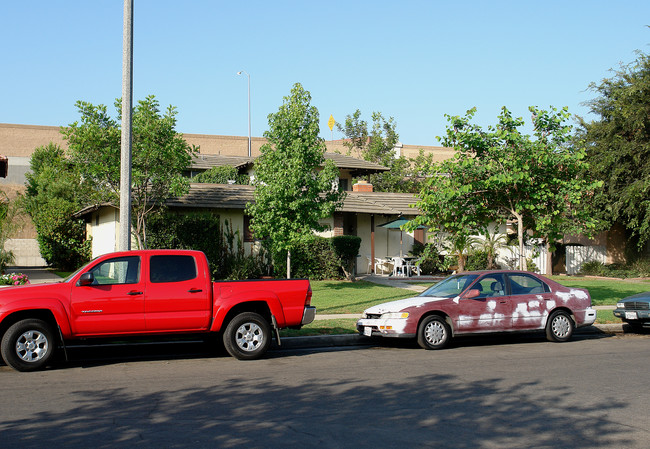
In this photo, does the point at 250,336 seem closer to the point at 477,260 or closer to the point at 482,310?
the point at 482,310

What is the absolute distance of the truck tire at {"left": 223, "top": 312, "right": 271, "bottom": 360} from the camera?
424 inches

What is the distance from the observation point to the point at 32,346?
979 cm

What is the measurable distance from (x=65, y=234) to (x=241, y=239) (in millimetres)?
11556

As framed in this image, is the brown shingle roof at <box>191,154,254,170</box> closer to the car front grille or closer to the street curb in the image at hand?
the street curb

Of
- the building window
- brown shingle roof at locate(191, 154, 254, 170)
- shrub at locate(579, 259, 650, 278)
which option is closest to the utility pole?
the building window

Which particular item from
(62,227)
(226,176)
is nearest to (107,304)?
(62,227)

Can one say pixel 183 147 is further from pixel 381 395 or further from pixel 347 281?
pixel 381 395

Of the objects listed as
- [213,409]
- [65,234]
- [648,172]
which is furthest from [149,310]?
[648,172]

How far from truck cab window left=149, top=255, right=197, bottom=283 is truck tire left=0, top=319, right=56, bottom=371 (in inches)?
71.5

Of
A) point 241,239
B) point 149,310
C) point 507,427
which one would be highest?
point 241,239

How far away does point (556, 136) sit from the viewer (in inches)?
663

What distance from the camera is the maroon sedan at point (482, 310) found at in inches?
480

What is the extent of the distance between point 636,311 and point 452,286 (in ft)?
15.6

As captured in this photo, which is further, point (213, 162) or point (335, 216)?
point (213, 162)
